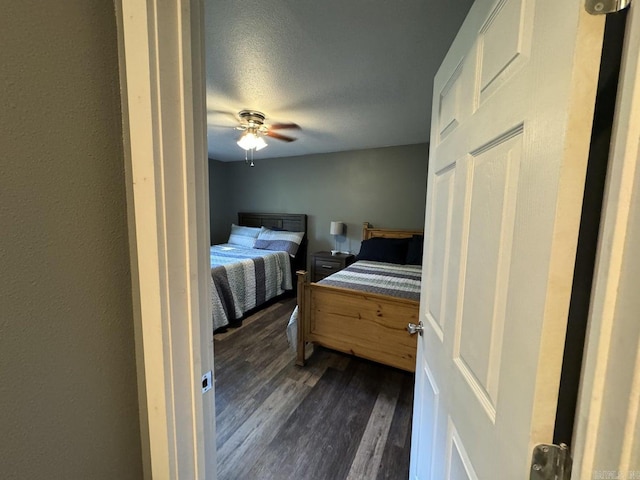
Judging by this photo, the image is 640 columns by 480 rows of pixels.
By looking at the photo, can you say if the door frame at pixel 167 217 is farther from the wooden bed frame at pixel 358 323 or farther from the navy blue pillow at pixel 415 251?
the navy blue pillow at pixel 415 251

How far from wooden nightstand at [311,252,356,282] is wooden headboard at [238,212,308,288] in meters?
0.45

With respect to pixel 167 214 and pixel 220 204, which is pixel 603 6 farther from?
pixel 220 204

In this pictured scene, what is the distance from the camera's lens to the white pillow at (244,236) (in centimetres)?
440

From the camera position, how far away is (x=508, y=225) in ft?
1.67

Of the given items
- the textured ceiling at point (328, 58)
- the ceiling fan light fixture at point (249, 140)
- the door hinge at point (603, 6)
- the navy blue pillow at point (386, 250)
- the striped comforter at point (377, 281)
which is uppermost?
the textured ceiling at point (328, 58)

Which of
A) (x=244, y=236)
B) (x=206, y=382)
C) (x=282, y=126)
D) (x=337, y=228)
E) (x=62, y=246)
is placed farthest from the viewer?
(x=244, y=236)

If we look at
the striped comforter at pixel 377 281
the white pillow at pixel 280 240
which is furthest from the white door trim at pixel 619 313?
the white pillow at pixel 280 240

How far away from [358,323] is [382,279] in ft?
2.11

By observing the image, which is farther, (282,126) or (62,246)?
(282,126)

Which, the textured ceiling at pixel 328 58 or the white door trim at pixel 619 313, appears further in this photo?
the textured ceiling at pixel 328 58

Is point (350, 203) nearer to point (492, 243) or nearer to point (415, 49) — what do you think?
point (415, 49)

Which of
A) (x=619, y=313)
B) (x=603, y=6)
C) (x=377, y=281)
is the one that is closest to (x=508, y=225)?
(x=619, y=313)

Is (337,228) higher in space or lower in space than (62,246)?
lower

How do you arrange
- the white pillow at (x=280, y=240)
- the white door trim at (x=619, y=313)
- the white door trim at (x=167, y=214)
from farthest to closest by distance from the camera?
the white pillow at (x=280, y=240), the white door trim at (x=167, y=214), the white door trim at (x=619, y=313)
